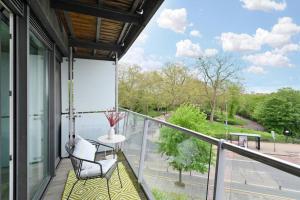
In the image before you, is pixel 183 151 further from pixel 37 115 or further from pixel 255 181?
pixel 37 115

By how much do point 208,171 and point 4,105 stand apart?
167 cm

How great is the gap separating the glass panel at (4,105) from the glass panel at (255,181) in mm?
1656

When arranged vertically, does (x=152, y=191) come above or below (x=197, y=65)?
below

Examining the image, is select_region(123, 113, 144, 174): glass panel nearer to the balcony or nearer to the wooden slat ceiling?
the balcony

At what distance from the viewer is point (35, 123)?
2.65 m

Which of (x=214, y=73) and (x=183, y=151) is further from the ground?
(x=214, y=73)

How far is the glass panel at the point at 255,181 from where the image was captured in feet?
3.16

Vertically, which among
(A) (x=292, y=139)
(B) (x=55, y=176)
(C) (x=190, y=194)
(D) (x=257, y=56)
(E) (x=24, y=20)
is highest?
(D) (x=257, y=56)

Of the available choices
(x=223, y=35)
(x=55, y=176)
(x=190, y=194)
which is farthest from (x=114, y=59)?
(x=223, y=35)

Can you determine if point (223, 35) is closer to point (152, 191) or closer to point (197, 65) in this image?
point (197, 65)

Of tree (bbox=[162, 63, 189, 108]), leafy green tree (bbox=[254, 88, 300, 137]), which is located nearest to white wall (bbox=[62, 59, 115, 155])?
tree (bbox=[162, 63, 189, 108])

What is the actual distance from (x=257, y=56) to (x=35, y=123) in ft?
155

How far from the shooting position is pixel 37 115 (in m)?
2.76

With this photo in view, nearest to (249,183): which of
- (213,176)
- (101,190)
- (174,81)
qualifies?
(213,176)
